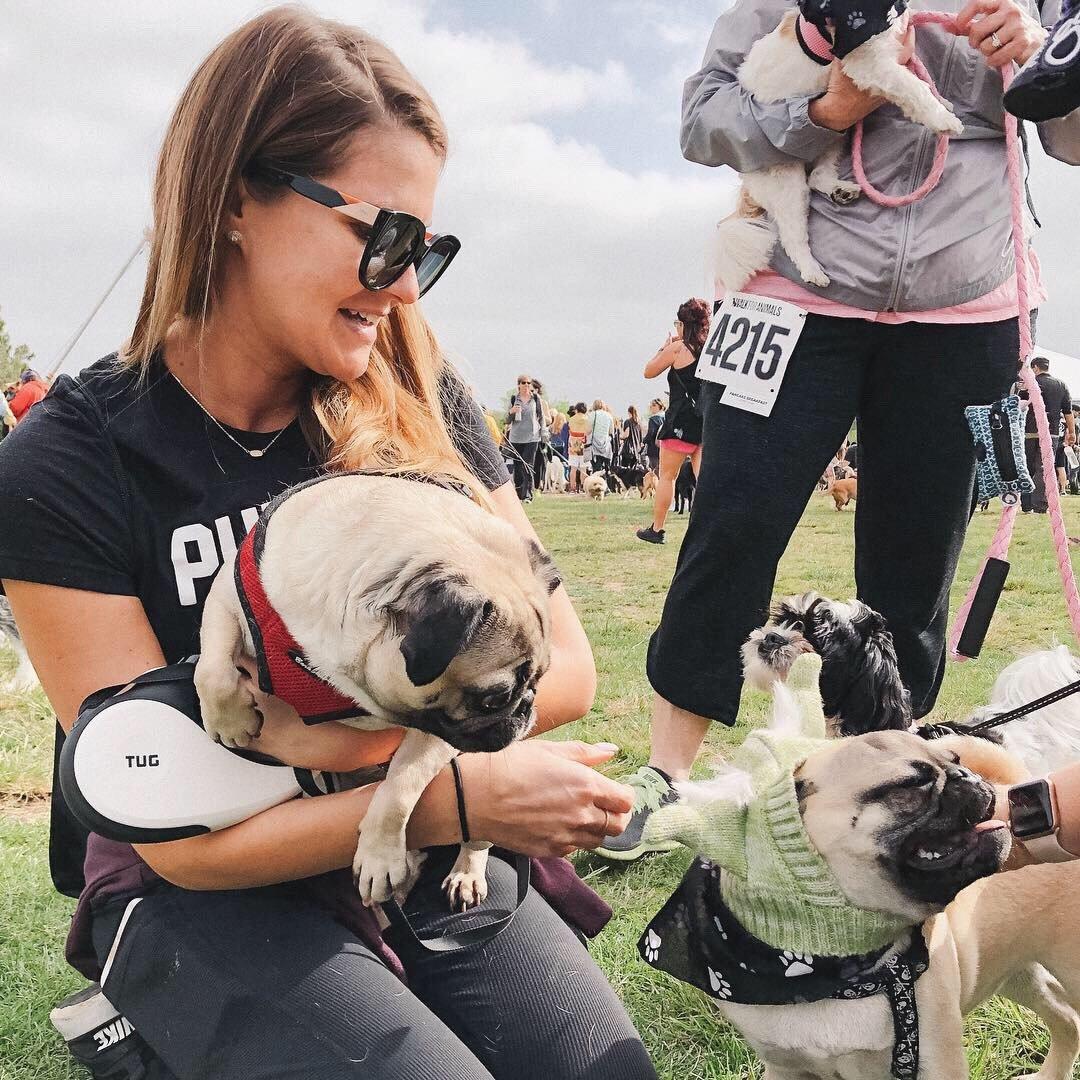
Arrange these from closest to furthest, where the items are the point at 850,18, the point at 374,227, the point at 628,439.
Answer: the point at 374,227
the point at 850,18
the point at 628,439

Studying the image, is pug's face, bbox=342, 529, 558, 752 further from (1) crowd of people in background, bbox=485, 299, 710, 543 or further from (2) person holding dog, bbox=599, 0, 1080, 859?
(1) crowd of people in background, bbox=485, 299, 710, 543

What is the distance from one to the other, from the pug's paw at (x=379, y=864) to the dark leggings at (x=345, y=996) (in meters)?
0.12

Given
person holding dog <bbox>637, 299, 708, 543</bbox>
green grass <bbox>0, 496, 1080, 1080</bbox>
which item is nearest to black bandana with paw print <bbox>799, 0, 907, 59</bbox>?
green grass <bbox>0, 496, 1080, 1080</bbox>

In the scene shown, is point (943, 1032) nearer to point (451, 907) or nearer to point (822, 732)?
point (822, 732)

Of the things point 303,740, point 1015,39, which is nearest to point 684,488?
point 1015,39

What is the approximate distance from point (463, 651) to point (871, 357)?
1711 mm

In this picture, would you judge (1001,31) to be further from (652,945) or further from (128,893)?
(128,893)

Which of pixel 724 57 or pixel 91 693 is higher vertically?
pixel 724 57

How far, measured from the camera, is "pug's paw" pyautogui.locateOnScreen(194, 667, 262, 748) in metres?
1.67

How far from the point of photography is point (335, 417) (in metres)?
2.12

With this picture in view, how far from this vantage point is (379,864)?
67.5 inches

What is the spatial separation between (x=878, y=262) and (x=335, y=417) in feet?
5.06

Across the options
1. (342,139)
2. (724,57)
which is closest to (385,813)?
(342,139)

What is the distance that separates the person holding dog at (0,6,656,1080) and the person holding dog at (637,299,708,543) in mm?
8999
